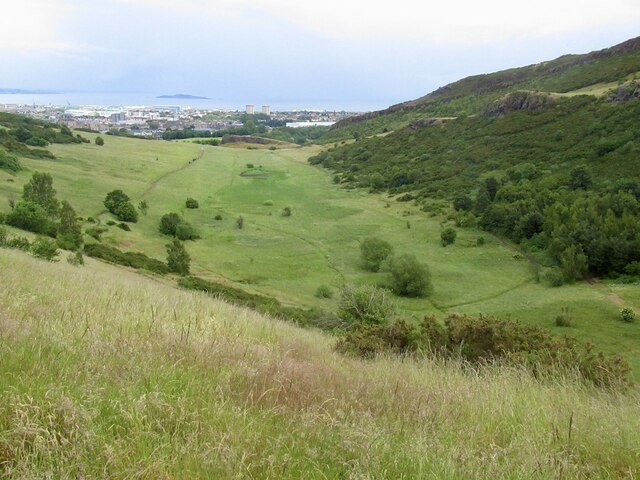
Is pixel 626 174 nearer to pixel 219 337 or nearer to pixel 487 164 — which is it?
pixel 487 164

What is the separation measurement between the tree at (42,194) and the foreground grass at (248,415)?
4053 cm

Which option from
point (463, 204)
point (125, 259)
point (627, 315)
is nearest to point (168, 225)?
point (125, 259)

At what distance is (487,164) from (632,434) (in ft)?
243

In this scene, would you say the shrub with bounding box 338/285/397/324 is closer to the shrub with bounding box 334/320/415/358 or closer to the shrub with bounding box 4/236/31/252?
the shrub with bounding box 334/320/415/358

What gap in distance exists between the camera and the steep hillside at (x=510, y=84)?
93.0m

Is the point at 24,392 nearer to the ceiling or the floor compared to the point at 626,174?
nearer to the ceiling

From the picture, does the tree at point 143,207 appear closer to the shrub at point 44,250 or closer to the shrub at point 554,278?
the shrub at point 44,250

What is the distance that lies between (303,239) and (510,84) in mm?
98216

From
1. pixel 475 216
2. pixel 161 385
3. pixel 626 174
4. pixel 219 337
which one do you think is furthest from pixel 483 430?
pixel 626 174

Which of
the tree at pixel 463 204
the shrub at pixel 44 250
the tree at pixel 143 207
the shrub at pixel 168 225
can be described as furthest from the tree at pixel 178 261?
the tree at pixel 463 204

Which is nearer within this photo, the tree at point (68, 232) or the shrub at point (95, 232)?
the tree at point (68, 232)

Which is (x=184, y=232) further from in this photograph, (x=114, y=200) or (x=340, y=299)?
(x=340, y=299)

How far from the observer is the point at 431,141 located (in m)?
93.9

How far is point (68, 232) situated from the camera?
34688mm
